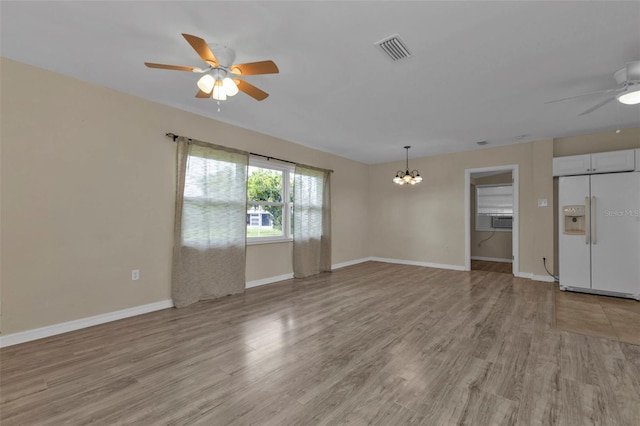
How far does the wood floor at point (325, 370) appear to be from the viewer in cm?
172

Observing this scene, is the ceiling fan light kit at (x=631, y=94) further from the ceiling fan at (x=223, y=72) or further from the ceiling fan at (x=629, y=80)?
the ceiling fan at (x=223, y=72)

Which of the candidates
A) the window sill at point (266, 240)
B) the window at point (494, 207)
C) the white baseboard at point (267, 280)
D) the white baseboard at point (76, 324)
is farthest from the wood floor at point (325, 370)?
the window at point (494, 207)

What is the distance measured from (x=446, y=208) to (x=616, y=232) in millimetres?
2800

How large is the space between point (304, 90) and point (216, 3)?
1.44 meters

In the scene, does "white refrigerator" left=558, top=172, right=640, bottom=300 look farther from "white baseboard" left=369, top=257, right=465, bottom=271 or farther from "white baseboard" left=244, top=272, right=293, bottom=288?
"white baseboard" left=244, top=272, right=293, bottom=288

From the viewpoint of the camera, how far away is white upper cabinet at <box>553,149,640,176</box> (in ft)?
13.9

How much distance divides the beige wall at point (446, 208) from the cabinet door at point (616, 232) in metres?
0.80

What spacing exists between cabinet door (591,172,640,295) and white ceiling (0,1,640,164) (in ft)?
3.52

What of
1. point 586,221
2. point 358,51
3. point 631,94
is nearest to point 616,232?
point 586,221

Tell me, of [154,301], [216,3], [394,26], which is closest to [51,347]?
[154,301]

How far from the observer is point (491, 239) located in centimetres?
790

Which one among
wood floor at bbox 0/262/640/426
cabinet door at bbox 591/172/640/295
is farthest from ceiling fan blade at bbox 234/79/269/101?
cabinet door at bbox 591/172/640/295

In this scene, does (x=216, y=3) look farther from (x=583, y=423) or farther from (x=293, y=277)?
(x=293, y=277)

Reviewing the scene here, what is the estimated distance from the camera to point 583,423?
164 centimetres
